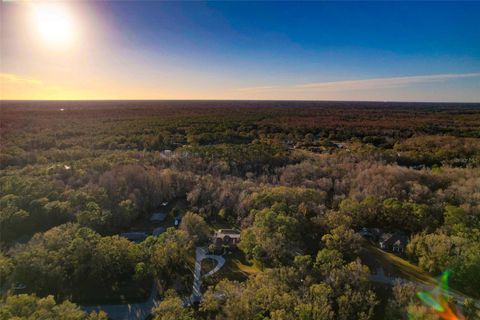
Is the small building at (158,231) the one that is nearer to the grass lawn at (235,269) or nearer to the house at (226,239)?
the house at (226,239)

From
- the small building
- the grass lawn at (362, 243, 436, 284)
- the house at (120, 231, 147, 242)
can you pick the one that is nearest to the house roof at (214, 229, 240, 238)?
the small building

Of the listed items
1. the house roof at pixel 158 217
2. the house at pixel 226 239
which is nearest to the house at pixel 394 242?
the house at pixel 226 239

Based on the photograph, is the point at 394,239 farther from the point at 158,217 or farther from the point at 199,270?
the point at 158,217

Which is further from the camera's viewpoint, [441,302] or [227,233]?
[227,233]

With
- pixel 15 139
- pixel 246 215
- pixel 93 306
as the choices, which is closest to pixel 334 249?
pixel 246 215

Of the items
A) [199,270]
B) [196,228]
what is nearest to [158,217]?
[196,228]

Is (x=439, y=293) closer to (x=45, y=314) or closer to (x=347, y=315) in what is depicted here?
(x=347, y=315)
